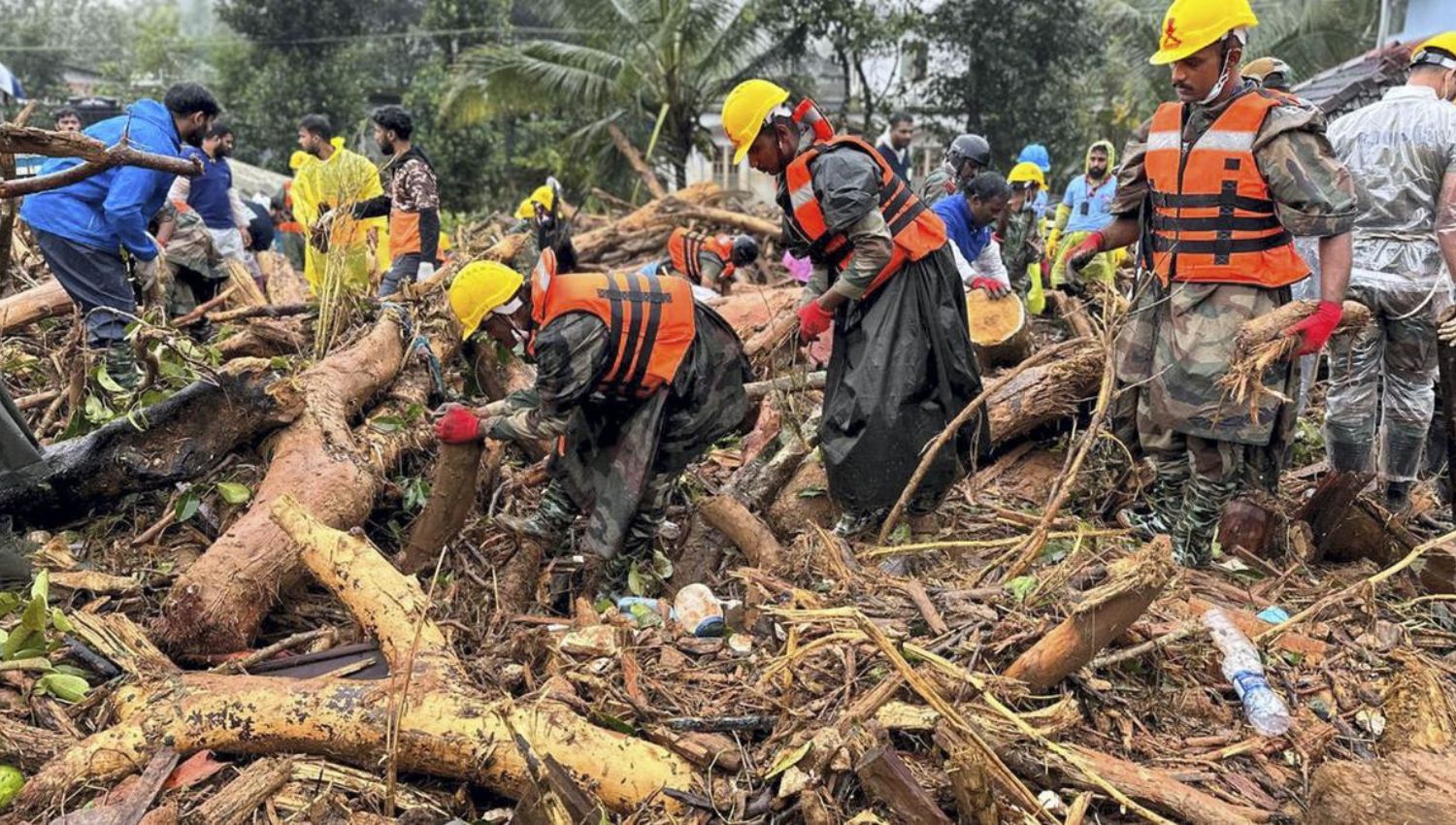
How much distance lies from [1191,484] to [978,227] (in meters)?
2.12

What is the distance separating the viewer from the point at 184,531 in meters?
3.88

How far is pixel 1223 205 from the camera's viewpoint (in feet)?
11.1

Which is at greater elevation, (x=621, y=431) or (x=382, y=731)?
(x=621, y=431)

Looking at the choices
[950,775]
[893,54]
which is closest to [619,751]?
[950,775]

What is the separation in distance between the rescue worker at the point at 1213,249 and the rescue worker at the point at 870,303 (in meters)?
0.69

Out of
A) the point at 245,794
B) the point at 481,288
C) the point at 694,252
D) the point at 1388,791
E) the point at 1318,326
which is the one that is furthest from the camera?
the point at 694,252

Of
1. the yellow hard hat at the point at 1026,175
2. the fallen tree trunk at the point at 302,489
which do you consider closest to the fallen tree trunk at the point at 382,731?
the fallen tree trunk at the point at 302,489

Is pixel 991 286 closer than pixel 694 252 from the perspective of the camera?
Yes

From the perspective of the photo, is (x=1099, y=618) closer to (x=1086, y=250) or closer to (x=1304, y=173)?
(x=1304, y=173)

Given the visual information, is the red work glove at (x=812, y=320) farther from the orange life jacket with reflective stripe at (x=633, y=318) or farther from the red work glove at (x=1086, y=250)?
the red work glove at (x=1086, y=250)

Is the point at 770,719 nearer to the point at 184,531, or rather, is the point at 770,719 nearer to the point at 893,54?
the point at 184,531

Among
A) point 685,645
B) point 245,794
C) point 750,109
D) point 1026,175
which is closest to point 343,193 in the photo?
point 750,109

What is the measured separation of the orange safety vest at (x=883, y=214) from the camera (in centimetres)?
369

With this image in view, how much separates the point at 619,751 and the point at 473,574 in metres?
1.48
